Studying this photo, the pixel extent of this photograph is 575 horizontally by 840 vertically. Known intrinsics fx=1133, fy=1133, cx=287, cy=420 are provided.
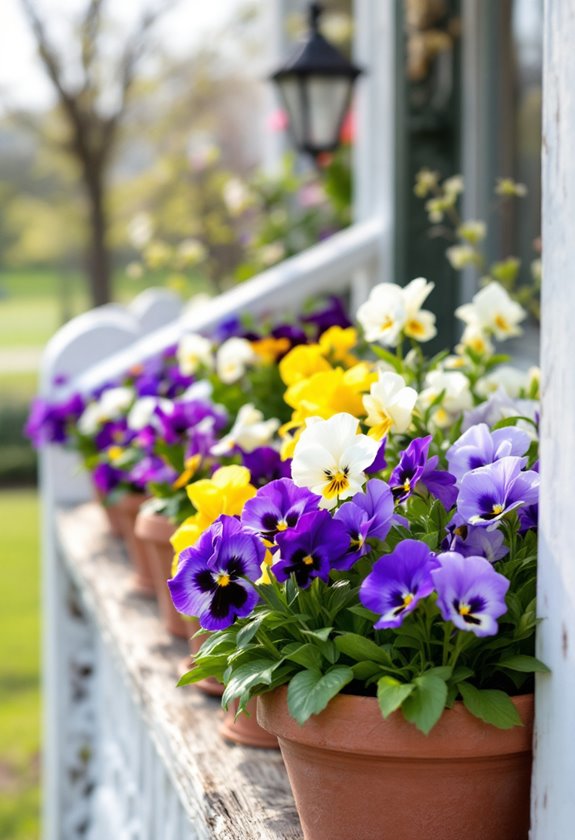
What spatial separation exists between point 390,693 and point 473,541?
0.18m

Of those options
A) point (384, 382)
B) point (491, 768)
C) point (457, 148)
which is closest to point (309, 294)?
point (457, 148)

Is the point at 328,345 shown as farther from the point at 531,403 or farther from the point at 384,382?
the point at 384,382

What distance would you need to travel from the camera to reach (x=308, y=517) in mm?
1074

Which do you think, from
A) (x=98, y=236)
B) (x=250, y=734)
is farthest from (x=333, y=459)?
(x=98, y=236)

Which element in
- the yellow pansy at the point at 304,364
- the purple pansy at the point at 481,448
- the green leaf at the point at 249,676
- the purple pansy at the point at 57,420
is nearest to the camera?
the green leaf at the point at 249,676

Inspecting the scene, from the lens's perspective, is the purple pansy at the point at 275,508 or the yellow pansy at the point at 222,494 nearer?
the purple pansy at the point at 275,508

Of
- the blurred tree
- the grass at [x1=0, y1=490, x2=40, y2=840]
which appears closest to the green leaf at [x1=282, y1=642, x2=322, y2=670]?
the grass at [x1=0, y1=490, x2=40, y2=840]

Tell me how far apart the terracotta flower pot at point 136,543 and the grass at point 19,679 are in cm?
256

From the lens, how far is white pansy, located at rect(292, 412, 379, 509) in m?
1.10

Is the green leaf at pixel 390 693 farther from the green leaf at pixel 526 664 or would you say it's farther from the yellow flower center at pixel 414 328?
the yellow flower center at pixel 414 328

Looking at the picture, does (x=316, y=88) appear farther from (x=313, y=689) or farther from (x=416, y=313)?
(x=313, y=689)

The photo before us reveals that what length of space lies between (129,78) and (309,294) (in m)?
9.13

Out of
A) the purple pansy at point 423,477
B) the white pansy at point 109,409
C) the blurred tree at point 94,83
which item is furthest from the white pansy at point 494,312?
the blurred tree at point 94,83

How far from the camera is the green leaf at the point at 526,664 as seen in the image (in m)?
0.98
